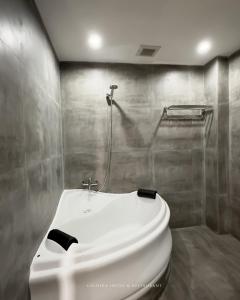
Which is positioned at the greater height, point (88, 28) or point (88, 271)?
point (88, 28)

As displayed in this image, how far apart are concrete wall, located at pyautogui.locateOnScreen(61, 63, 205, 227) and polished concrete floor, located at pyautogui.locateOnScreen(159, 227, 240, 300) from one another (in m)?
0.39

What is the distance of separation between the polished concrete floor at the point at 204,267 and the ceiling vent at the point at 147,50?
2387 mm

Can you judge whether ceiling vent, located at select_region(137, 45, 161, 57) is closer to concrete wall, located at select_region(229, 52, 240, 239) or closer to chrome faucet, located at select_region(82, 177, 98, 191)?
concrete wall, located at select_region(229, 52, 240, 239)

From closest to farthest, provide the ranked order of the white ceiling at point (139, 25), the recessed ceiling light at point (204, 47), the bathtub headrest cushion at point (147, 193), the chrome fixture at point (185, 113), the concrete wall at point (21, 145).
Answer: the concrete wall at point (21, 145) → the white ceiling at point (139, 25) → the recessed ceiling light at point (204, 47) → the bathtub headrest cushion at point (147, 193) → the chrome fixture at point (185, 113)

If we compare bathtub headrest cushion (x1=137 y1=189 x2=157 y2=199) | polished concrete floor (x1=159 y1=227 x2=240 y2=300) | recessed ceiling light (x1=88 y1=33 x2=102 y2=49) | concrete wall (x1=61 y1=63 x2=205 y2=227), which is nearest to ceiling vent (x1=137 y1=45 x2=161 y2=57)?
concrete wall (x1=61 y1=63 x2=205 y2=227)

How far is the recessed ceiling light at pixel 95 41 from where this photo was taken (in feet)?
6.17

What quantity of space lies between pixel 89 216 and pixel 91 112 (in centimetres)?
134

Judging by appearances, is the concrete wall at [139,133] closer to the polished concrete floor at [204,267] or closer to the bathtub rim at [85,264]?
the polished concrete floor at [204,267]

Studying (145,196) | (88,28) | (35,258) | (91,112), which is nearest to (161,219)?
(145,196)

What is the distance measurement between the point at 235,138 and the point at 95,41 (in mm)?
2053

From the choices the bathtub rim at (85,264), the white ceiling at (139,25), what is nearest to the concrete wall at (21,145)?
the bathtub rim at (85,264)

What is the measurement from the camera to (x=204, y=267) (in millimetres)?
1869

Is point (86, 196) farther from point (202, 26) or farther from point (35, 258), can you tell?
point (202, 26)

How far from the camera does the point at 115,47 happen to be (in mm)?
2104
